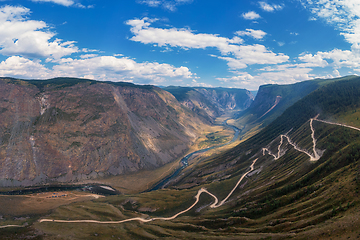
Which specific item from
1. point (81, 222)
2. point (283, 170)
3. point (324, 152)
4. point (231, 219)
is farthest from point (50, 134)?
point (324, 152)

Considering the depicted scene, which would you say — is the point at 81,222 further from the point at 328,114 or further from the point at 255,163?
the point at 328,114

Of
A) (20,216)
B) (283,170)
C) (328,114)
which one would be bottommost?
(20,216)

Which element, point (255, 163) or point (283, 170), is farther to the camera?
point (255, 163)

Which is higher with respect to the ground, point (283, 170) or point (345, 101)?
point (345, 101)

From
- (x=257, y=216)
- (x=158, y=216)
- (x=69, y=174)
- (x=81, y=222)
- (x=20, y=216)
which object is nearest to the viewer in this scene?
(x=257, y=216)

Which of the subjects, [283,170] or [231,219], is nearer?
[231,219]

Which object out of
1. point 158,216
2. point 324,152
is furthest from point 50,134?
point 324,152

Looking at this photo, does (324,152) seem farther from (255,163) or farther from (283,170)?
(255,163)

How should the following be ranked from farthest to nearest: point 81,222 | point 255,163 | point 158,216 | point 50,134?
point 50,134 < point 255,163 < point 158,216 < point 81,222

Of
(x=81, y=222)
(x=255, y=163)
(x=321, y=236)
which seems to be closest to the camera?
(x=321, y=236)
